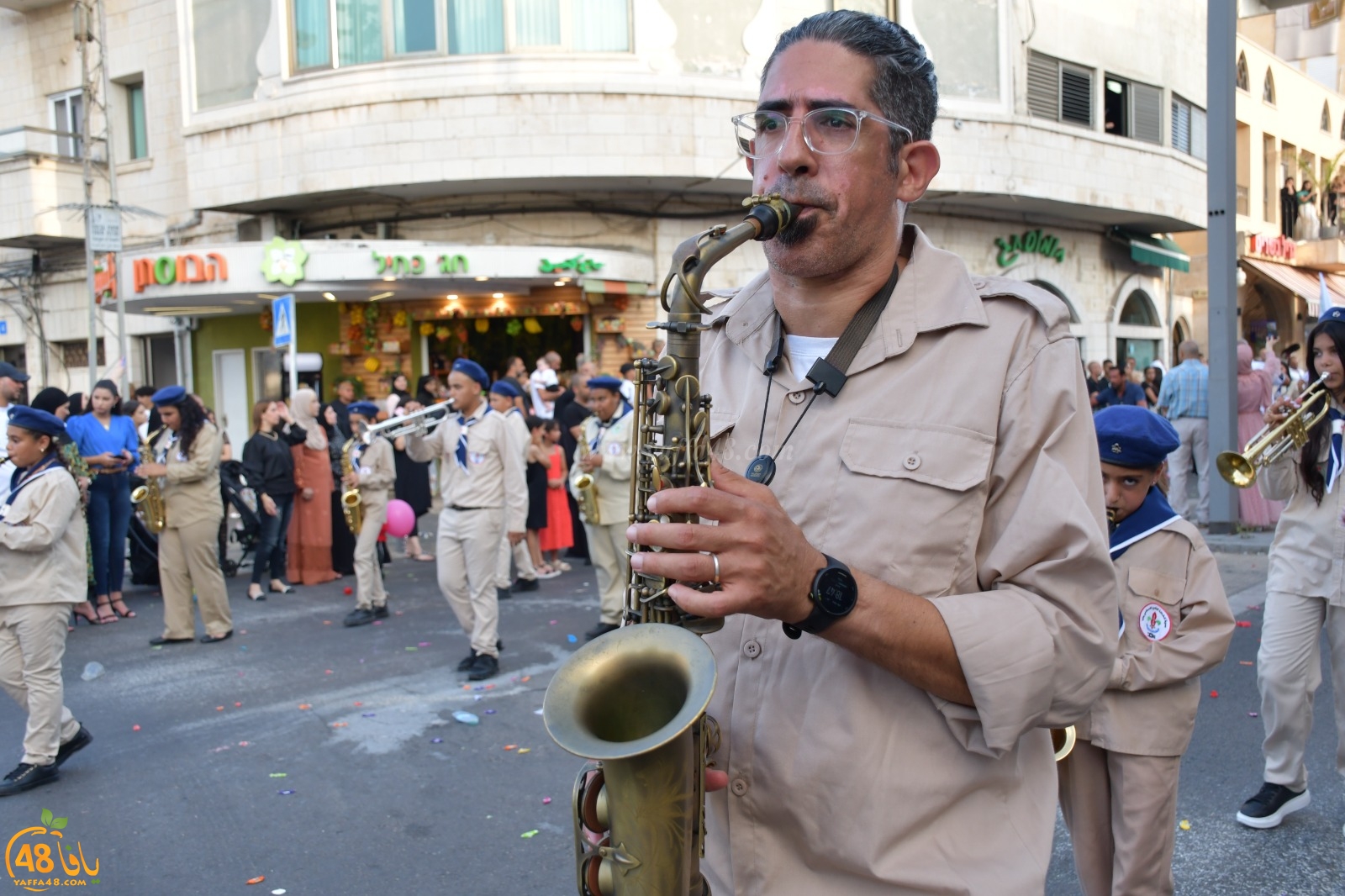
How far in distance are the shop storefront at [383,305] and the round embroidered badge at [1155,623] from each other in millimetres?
13434

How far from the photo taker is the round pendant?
6.07 ft

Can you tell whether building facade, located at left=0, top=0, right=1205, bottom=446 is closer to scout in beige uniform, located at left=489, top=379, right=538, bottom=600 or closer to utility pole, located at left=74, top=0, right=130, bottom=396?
utility pole, located at left=74, top=0, right=130, bottom=396

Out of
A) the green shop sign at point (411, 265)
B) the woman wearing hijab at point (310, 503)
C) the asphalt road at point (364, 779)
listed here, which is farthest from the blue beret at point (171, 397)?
the green shop sign at point (411, 265)

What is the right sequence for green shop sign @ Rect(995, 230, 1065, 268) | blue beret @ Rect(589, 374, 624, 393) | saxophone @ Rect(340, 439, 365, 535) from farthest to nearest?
green shop sign @ Rect(995, 230, 1065, 268)
saxophone @ Rect(340, 439, 365, 535)
blue beret @ Rect(589, 374, 624, 393)

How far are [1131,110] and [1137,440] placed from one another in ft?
70.7

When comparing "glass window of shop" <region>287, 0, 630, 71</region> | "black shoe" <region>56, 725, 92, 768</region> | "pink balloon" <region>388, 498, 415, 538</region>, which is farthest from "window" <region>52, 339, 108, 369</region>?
"black shoe" <region>56, 725, 92, 768</region>

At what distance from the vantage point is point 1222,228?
1088 cm

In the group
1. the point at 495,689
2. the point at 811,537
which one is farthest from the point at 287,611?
the point at 811,537

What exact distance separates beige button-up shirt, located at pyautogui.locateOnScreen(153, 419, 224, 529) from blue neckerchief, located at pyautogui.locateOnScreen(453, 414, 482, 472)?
2.36 m

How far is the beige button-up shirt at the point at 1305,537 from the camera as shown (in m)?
4.40

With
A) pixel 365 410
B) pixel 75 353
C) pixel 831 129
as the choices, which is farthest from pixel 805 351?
pixel 75 353

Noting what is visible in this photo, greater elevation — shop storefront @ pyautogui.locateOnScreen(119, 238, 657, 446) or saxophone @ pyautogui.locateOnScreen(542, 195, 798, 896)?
shop storefront @ pyautogui.locateOnScreen(119, 238, 657, 446)

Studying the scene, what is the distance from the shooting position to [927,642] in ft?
5.29

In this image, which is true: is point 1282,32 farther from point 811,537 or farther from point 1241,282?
point 811,537
